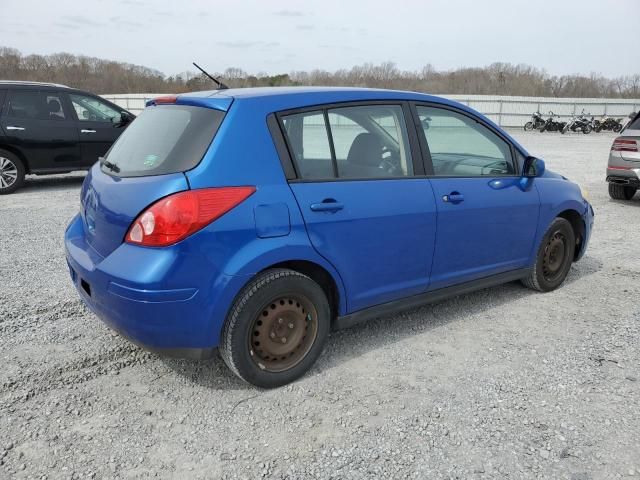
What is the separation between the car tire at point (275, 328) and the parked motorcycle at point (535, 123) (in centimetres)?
3265

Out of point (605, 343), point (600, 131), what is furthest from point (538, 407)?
point (600, 131)

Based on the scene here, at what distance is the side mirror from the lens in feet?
13.9

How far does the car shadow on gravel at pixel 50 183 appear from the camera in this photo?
9903 mm

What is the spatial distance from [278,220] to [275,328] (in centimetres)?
63

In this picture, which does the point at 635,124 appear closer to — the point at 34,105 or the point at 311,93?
the point at 311,93

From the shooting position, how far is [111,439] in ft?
8.64

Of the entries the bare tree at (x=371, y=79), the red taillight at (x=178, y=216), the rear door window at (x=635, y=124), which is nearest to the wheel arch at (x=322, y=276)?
the red taillight at (x=178, y=216)

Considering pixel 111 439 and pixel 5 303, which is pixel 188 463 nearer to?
pixel 111 439

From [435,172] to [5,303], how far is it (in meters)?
3.41

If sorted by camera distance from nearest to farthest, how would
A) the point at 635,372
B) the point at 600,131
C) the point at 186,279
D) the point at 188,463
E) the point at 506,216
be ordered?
1. the point at 188,463
2. the point at 186,279
3. the point at 635,372
4. the point at 506,216
5. the point at 600,131

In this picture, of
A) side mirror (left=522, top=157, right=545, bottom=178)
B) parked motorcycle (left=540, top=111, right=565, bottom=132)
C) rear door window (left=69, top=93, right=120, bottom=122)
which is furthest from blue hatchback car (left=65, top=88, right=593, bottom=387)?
parked motorcycle (left=540, top=111, right=565, bottom=132)

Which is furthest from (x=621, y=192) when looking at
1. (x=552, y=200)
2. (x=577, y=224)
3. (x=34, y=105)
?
(x=34, y=105)

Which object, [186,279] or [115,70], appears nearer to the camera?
[186,279]

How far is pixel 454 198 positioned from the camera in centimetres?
370
